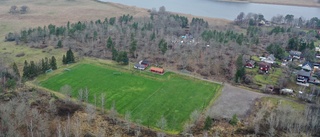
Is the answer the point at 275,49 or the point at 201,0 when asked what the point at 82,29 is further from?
the point at 201,0

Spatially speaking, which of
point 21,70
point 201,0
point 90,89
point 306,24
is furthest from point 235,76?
point 201,0

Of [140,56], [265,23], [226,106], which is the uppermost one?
[265,23]

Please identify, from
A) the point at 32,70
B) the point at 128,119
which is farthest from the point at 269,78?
the point at 32,70

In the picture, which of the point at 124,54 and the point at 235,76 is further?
the point at 124,54

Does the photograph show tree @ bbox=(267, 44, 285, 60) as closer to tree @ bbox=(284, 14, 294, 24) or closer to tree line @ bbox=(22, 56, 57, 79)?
tree @ bbox=(284, 14, 294, 24)

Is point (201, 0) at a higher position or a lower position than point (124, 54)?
higher

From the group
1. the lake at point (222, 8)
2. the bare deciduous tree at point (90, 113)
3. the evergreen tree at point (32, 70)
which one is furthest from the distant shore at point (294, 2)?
the bare deciduous tree at point (90, 113)

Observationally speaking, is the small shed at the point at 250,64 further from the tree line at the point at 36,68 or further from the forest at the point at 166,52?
the tree line at the point at 36,68
